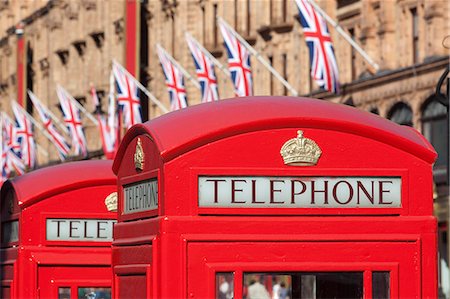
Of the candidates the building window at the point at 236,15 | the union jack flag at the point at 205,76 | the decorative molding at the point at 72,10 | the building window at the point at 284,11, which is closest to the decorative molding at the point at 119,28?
the decorative molding at the point at 72,10

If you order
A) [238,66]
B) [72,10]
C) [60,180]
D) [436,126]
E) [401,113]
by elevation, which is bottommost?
[60,180]

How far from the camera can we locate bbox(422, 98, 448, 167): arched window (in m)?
38.7

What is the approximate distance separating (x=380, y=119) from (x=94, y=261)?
4.49 meters

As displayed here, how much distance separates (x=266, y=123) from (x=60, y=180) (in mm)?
4983

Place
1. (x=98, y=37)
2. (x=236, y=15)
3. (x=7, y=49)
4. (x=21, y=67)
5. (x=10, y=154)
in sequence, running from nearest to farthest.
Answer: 1. (x=236, y=15)
2. (x=10, y=154)
3. (x=98, y=37)
4. (x=21, y=67)
5. (x=7, y=49)

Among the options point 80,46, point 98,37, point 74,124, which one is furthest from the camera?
point 80,46

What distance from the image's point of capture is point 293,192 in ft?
26.8

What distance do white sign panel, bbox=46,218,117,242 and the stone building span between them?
926 inches

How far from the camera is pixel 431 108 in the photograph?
39.7 meters

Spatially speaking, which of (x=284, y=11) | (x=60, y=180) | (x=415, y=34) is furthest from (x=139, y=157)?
(x=284, y=11)

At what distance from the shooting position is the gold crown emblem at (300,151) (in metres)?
8.19

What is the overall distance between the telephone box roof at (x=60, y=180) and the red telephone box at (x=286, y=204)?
431 cm

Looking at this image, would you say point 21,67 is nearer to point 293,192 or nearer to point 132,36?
point 132,36

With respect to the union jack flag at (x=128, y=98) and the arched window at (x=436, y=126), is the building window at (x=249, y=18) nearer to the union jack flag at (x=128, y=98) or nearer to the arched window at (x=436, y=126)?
the union jack flag at (x=128, y=98)
